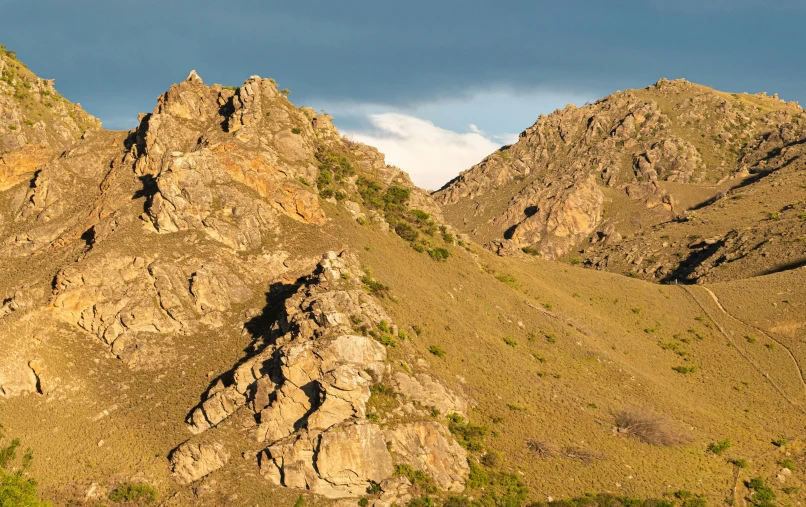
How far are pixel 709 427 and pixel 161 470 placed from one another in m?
46.6

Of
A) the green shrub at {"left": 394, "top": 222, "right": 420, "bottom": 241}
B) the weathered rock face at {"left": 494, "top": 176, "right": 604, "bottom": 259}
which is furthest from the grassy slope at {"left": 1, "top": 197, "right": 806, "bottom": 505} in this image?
the weathered rock face at {"left": 494, "top": 176, "right": 604, "bottom": 259}

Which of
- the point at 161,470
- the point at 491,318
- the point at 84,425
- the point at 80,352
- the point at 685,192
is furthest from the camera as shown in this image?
the point at 685,192

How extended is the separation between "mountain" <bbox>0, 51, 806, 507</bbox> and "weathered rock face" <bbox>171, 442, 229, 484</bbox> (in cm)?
13

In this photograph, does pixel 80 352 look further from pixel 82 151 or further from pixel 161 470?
pixel 82 151

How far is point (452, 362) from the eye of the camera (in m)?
54.9

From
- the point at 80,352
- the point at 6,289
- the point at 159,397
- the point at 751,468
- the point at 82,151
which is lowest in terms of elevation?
the point at 751,468

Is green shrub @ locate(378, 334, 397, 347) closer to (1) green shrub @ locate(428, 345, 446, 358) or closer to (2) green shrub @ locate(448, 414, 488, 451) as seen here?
(1) green shrub @ locate(428, 345, 446, 358)

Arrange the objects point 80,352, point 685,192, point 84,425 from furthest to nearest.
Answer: point 685,192
point 80,352
point 84,425

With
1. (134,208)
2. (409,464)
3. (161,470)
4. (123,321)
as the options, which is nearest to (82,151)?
(134,208)

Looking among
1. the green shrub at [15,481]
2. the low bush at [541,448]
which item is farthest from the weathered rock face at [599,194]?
the green shrub at [15,481]

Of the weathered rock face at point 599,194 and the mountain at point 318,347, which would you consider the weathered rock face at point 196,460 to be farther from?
the weathered rock face at point 599,194

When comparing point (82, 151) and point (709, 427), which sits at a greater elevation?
point (82, 151)

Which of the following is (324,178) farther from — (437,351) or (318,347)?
(318,347)

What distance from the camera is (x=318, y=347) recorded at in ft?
139
